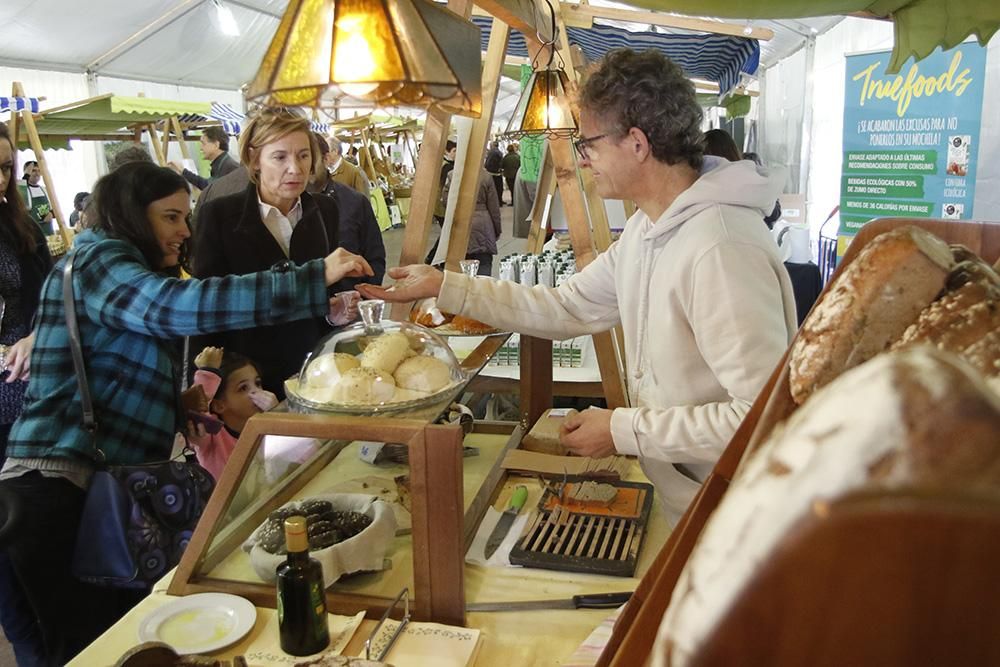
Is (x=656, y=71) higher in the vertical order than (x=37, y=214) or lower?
higher

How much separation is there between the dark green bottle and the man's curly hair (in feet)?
4.16

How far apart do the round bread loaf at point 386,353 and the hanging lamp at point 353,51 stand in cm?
56

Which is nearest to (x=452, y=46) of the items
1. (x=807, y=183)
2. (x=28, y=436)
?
(x=28, y=436)

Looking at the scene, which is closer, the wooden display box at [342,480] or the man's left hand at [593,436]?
the wooden display box at [342,480]

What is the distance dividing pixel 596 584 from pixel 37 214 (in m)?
7.46

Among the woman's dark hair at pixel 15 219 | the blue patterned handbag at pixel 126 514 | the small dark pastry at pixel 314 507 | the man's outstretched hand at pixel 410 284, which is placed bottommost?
the blue patterned handbag at pixel 126 514

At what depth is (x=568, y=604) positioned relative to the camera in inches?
60.7

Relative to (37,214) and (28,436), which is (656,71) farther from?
(37,214)

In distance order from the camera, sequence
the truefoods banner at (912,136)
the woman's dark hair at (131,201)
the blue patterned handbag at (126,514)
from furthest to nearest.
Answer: the truefoods banner at (912,136) < the woman's dark hair at (131,201) < the blue patterned handbag at (126,514)

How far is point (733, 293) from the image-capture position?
5.41ft

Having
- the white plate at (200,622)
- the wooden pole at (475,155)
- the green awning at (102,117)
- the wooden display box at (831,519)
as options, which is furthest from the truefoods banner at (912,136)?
the green awning at (102,117)

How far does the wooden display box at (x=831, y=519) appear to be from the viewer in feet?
0.61

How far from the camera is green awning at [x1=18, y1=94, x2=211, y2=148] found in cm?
732

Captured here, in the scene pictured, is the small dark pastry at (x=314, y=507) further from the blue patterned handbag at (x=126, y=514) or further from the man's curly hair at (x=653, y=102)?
the man's curly hair at (x=653, y=102)
